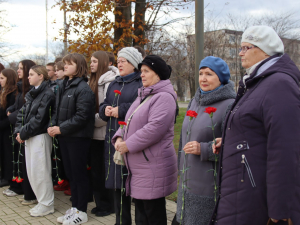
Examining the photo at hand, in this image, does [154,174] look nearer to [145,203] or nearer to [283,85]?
[145,203]

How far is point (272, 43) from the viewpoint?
229cm

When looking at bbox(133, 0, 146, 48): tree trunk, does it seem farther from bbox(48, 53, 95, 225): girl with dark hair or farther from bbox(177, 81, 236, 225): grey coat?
bbox(177, 81, 236, 225): grey coat

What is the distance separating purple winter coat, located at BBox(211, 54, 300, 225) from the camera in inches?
78.8

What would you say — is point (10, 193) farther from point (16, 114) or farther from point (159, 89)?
point (159, 89)

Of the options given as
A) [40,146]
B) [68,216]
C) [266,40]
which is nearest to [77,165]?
[68,216]

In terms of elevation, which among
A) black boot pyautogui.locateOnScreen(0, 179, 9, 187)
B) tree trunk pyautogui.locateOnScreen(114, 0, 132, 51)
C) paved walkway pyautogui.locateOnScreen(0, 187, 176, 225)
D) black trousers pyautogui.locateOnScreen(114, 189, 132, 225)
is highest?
tree trunk pyautogui.locateOnScreen(114, 0, 132, 51)

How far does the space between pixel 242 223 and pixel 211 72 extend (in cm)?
135

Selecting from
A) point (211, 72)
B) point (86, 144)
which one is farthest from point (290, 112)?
point (86, 144)

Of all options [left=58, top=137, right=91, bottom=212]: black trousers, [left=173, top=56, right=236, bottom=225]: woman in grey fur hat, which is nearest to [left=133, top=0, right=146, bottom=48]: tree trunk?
[left=58, top=137, right=91, bottom=212]: black trousers

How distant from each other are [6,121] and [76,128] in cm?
265

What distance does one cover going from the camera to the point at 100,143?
4.98 m

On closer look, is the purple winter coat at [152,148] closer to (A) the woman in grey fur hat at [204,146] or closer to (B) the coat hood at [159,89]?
(B) the coat hood at [159,89]

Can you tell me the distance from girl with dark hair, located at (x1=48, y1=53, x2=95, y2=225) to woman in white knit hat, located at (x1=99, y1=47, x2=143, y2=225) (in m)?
0.36

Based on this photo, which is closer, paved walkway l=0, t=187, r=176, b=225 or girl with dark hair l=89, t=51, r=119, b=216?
paved walkway l=0, t=187, r=176, b=225
